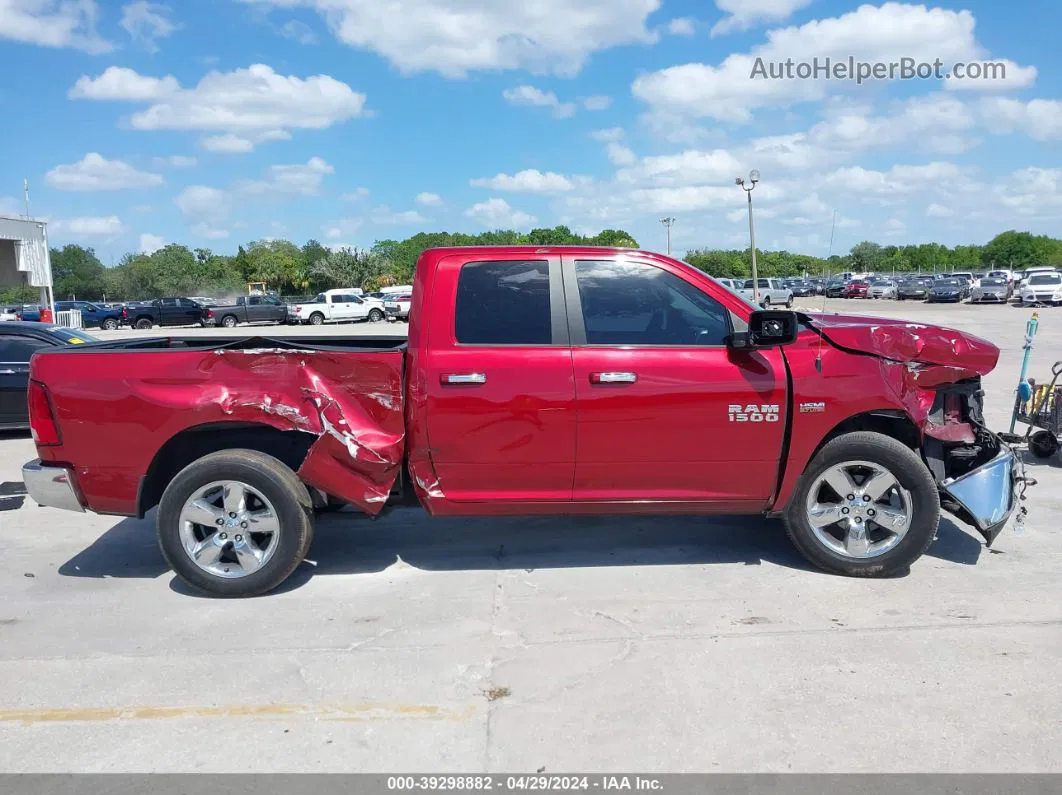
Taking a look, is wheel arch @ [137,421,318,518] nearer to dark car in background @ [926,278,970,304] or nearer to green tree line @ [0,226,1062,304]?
dark car in background @ [926,278,970,304]

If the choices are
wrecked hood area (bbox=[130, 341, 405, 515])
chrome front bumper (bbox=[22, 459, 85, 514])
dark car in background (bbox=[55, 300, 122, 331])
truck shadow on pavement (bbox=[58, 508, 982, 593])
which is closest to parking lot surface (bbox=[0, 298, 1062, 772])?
truck shadow on pavement (bbox=[58, 508, 982, 593])

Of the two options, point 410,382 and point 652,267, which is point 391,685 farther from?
point 652,267

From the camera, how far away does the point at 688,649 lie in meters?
4.21

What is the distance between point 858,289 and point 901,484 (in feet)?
191

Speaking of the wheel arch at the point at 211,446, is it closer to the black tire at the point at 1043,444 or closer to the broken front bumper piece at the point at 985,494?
the broken front bumper piece at the point at 985,494

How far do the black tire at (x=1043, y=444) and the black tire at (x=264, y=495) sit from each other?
260 inches

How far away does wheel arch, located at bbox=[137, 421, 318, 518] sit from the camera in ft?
16.7

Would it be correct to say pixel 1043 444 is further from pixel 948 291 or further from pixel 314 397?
pixel 948 291

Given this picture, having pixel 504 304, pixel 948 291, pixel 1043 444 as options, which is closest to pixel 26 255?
pixel 504 304

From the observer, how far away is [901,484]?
4996 mm

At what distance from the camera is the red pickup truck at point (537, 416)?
16.0 feet

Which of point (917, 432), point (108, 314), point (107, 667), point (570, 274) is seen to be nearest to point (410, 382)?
point (570, 274)

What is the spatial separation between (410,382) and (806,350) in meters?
2.32
